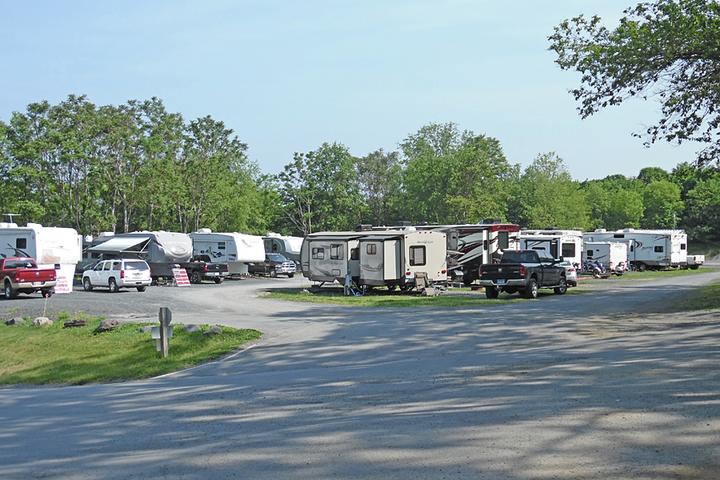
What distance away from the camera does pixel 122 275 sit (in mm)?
36938

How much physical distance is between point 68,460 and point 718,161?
22.1m

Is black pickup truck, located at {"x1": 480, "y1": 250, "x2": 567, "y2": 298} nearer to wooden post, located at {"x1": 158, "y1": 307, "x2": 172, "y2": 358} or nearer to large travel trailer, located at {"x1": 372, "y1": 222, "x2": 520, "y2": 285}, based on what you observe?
large travel trailer, located at {"x1": 372, "y1": 222, "x2": 520, "y2": 285}

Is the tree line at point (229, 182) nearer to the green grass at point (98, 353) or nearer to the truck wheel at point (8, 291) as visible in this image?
the truck wheel at point (8, 291)

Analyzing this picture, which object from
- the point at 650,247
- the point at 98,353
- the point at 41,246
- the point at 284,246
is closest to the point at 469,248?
the point at 41,246

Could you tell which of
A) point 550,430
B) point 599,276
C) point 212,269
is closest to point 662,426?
point 550,430

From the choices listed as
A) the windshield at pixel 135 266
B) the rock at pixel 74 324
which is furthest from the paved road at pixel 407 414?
the windshield at pixel 135 266

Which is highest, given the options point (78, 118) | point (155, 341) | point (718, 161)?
point (78, 118)

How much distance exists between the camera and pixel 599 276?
50.1 metres

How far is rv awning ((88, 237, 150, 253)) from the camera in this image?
43.9 meters

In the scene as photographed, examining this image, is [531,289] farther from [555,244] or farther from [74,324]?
[74,324]

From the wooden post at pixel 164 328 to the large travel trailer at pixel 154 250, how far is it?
2596 centimetres

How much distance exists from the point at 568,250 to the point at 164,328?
3363 cm

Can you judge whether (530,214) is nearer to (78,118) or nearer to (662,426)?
(78,118)

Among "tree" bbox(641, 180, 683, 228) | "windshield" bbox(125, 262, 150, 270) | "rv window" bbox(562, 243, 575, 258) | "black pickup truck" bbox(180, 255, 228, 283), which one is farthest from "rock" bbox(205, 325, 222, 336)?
"tree" bbox(641, 180, 683, 228)
